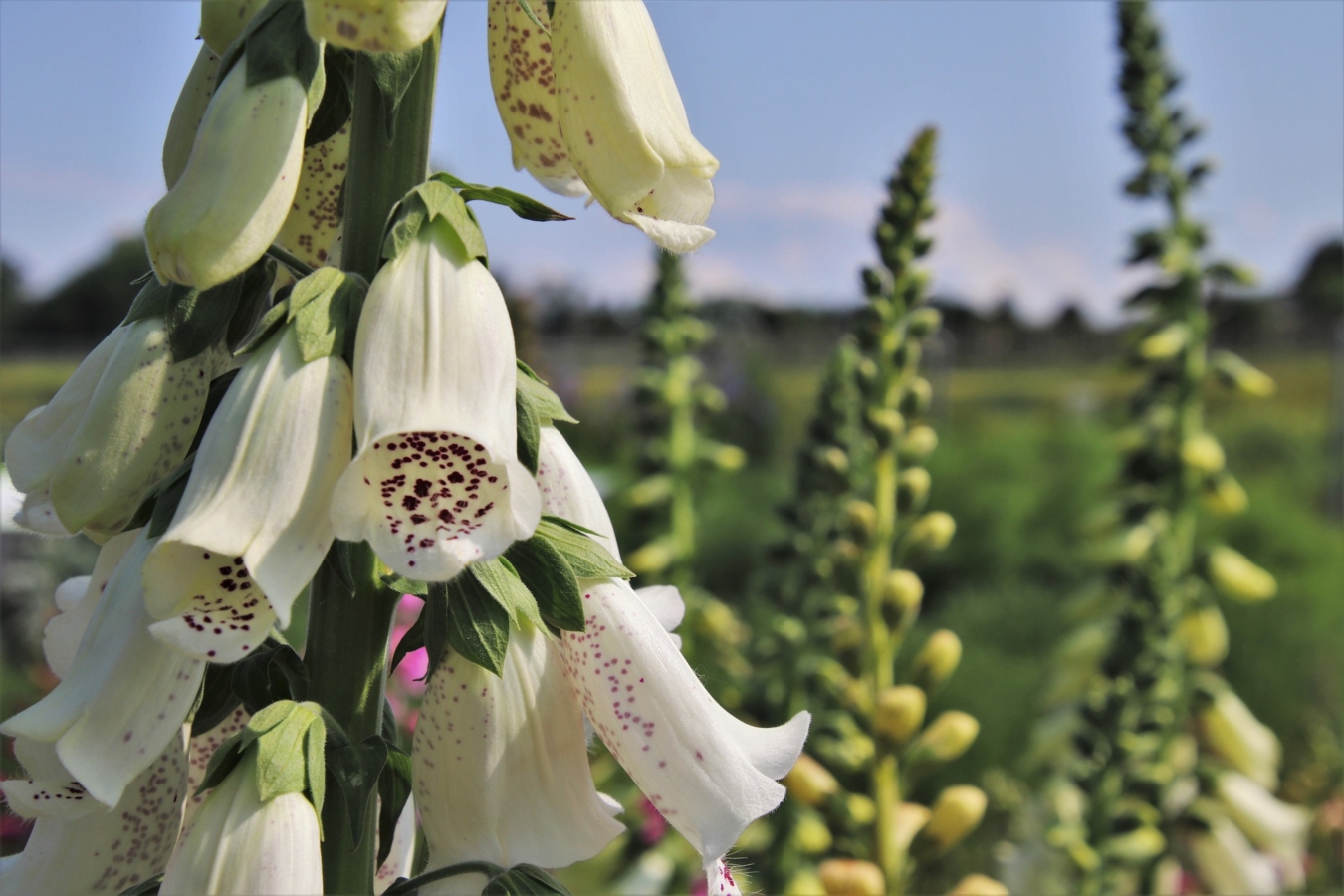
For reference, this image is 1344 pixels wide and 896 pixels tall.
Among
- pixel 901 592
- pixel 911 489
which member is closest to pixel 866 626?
pixel 901 592

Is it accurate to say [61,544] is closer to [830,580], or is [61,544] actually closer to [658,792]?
[830,580]

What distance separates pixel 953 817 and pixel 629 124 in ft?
3.21

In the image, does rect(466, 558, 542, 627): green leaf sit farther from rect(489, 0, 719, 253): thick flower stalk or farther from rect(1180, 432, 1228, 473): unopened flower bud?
rect(1180, 432, 1228, 473): unopened flower bud

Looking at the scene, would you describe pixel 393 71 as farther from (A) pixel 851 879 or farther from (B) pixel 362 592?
(A) pixel 851 879

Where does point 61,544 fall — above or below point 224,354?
below

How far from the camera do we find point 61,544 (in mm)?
4188

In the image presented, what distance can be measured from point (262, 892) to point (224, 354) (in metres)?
0.27

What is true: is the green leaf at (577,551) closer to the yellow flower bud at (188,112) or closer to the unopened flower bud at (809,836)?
the yellow flower bud at (188,112)

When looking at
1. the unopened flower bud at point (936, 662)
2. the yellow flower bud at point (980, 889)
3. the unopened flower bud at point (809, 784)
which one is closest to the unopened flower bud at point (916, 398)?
Result: the unopened flower bud at point (936, 662)

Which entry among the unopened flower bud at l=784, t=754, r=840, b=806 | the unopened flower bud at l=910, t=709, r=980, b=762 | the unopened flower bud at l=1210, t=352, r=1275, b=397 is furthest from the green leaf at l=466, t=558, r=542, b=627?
the unopened flower bud at l=1210, t=352, r=1275, b=397

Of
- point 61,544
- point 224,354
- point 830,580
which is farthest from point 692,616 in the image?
point 61,544

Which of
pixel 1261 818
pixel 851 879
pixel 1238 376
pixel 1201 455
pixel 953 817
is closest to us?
pixel 851 879

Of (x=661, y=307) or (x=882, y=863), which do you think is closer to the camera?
(x=882, y=863)

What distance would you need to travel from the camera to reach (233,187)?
1.62ft
